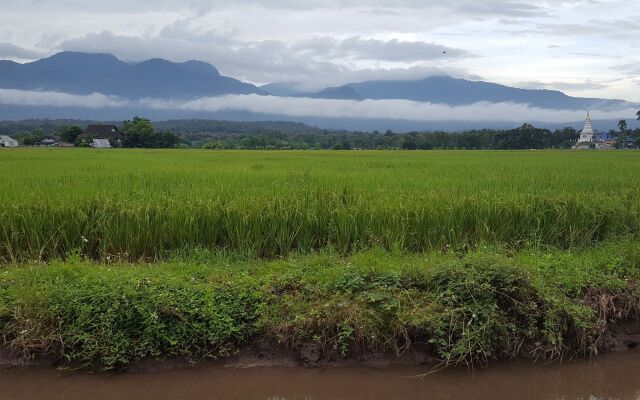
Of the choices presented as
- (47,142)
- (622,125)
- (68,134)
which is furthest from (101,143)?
(622,125)

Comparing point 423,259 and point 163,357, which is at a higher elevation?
point 423,259

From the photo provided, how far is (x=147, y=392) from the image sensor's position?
355cm

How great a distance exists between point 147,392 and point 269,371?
0.90 metres

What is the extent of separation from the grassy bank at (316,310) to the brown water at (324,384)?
15 centimetres

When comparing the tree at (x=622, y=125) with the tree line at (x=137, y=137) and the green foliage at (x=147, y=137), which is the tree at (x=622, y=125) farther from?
the green foliage at (x=147, y=137)

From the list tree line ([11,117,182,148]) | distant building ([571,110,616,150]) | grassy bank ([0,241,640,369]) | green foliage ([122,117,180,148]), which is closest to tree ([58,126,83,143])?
tree line ([11,117,182,148])

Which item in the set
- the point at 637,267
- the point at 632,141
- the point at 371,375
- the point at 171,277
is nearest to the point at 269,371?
the point at 371,375

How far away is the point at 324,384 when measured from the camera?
3678 millimetres

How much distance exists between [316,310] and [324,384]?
56 cm

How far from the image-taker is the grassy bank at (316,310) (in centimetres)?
379

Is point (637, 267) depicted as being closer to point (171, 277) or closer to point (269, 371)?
point (269, 371)

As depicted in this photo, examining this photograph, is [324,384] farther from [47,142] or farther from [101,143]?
[47,142]

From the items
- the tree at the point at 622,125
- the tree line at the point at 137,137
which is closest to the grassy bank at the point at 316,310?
the tree line at the point at 137,137

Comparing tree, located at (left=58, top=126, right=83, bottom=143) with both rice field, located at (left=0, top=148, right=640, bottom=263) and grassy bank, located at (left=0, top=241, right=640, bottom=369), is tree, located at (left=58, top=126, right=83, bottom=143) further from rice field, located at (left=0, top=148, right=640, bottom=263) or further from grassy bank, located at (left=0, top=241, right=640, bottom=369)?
grassy bank, located at (left=0, top=241, right=640, bottom=369)
